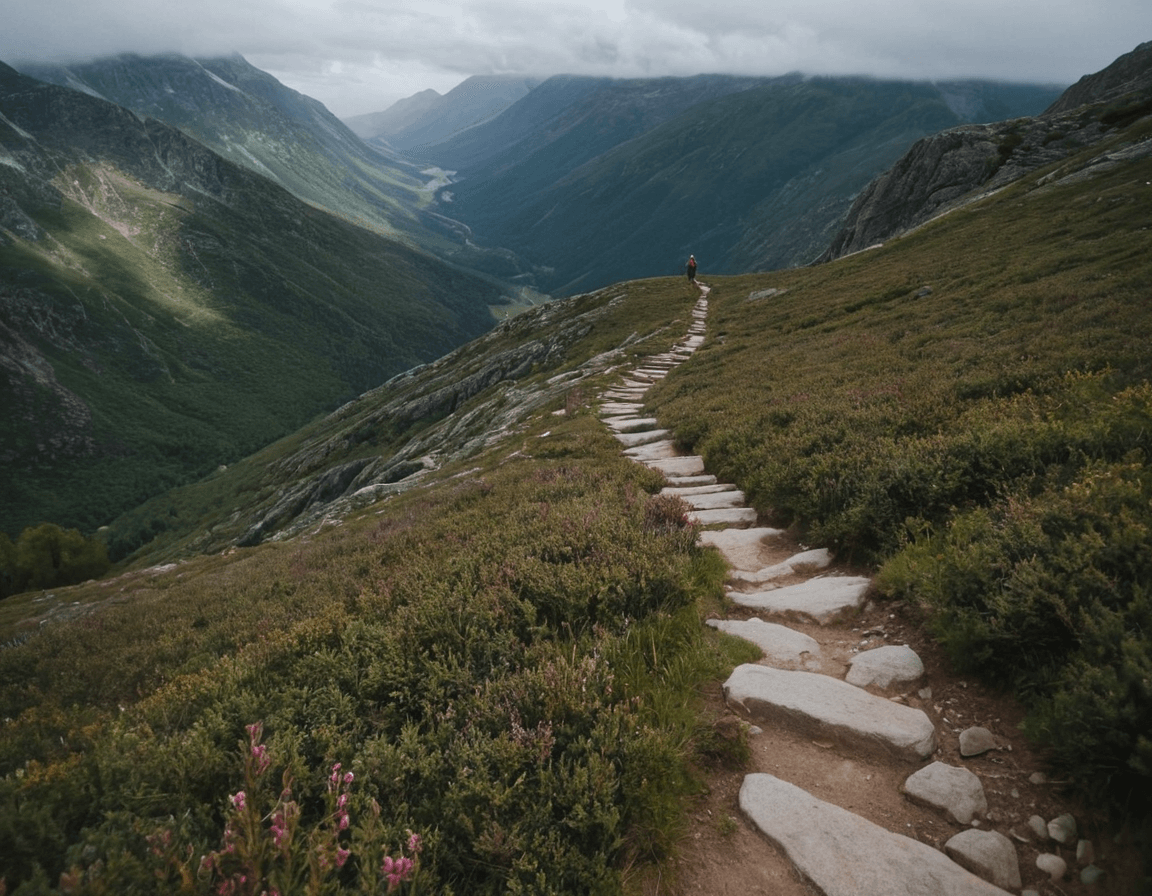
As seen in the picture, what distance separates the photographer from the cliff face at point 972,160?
6331 cm

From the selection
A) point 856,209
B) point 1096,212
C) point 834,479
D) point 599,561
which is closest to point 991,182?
point 856,209

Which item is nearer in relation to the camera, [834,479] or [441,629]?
[441,629]

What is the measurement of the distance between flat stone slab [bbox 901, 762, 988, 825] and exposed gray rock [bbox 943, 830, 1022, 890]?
0.18 metres

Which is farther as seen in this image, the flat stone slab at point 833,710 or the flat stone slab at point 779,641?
the flat stone slab at point 779,641

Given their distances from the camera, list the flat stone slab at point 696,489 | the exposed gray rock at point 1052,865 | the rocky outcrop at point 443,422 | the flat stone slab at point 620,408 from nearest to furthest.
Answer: the exposed gray rock at point 1052,865 → the flat stone slab at point 696,489 → the flat stone slab at point 620,408 → the rocky outcrop at point 443,422

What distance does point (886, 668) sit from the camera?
17.2ft

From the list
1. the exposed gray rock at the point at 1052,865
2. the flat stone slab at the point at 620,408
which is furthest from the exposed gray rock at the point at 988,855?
the flat stone slab at the point at 620,408

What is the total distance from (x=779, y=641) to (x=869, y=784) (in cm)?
184

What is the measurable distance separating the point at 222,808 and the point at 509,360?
63576 mm

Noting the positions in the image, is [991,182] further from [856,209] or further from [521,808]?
[521,808]

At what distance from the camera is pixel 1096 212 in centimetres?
2847

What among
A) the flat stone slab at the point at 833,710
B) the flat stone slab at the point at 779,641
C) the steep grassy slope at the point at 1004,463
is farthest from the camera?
the flat stone slab at the point at 779,641

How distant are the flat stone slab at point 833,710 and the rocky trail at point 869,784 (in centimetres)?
1

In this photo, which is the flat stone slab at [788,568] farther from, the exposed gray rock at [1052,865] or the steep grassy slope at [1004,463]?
the exposed gray rock at [1052,865]
